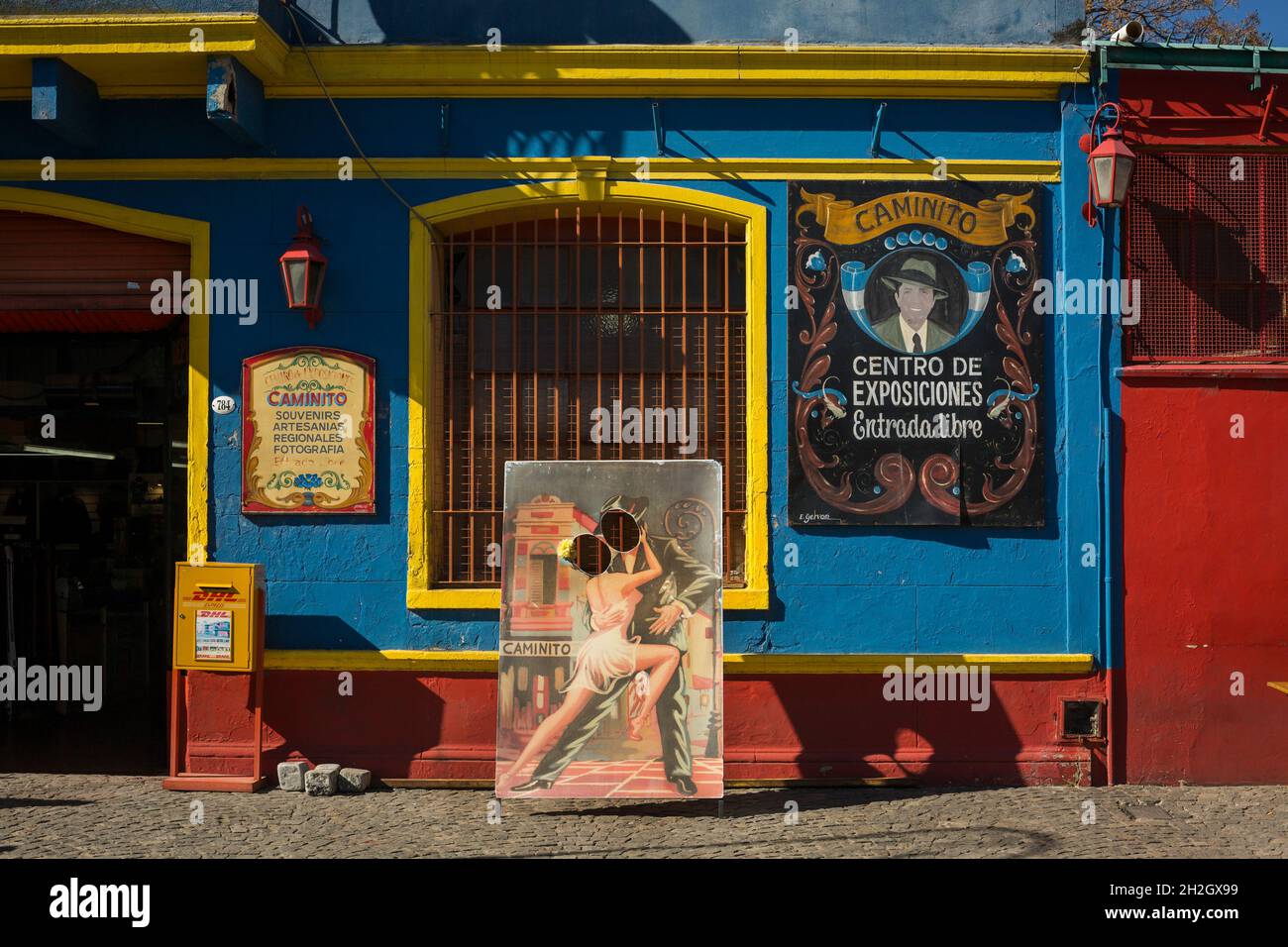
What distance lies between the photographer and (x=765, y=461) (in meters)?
8.05

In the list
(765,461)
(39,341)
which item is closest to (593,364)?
(765,461)

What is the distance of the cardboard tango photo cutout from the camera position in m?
7.11

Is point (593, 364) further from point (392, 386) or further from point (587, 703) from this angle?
point (587, 703)

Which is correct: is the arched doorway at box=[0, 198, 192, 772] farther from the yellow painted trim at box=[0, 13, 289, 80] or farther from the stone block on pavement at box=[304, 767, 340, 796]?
the stone block on pavement at box=[304, 767, 340, 796]

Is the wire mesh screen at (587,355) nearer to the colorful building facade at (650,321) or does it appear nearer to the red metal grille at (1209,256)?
the colorful building facade at (650,321)

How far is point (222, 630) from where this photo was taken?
777cm

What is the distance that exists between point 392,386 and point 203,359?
1.32m

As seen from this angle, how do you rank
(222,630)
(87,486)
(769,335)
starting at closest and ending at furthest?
(222,630) → (769,335) → (87,486)

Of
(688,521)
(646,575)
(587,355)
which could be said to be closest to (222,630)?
(646,575)

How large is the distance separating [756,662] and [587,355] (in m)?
2.38

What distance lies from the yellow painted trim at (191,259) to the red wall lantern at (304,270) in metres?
0.63

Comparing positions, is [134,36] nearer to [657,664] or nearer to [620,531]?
[620,531]

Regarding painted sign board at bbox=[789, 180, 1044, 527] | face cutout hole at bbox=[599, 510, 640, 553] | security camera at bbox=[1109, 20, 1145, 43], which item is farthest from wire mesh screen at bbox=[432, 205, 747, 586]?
security camera at bbox=[1109, 20, 1145, 43]

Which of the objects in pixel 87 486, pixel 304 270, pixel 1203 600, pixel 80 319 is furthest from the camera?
pixel 87 486
